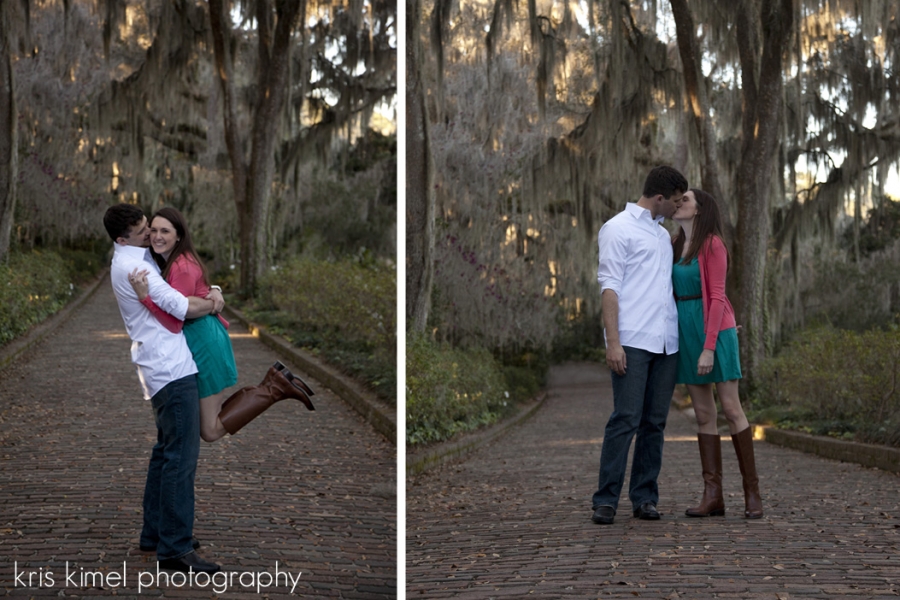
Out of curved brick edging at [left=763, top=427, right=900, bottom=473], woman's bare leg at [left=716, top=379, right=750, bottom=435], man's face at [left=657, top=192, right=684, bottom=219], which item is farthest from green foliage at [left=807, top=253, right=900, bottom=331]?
man's face at [left=657, top=192, right=684, bottom=219]

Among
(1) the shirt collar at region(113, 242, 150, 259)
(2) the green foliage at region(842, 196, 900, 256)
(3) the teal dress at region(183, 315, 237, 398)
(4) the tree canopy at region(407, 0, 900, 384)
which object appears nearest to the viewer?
(1) the shirt collar at region(113, 242, 150, 259)

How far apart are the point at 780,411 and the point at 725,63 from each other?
5119mm

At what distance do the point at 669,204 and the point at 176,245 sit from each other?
2187 mm

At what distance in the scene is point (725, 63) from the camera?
42.0 ft

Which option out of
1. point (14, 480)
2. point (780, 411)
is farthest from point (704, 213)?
point (780, 411)

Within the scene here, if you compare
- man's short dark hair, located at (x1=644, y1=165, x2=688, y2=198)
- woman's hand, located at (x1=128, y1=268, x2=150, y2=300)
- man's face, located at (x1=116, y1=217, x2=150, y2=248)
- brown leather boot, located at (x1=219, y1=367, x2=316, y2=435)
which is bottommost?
brown leather boot, located at (x1=219, y1=367, x2=316, y2=435)

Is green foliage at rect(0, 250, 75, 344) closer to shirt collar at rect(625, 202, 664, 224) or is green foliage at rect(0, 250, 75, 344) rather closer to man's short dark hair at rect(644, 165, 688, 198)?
shirt collar at rect(625, 202, 664, 224)

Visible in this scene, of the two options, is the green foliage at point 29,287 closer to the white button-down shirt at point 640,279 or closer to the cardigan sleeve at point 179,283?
the cardigan sleeve at point 179,283

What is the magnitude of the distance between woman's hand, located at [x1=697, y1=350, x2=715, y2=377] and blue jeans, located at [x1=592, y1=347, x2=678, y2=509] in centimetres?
14

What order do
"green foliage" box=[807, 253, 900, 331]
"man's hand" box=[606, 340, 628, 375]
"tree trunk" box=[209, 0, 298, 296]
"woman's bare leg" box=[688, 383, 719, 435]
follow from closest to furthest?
"man's hand" box=[606, 340, 628, 375] → "woman's bare leg" box=[688, 383, 719, 435] → "tree trunk" box=[209, 0, 298, 296] → "green foliage" box=[807, 253, 900, 331]

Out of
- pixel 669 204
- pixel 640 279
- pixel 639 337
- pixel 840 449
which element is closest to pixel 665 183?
pixel 669 204

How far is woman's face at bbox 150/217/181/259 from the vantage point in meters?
3.41

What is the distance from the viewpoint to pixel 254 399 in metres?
3.55

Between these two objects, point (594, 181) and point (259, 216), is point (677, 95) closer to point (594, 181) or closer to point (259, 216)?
point (594, 181)
